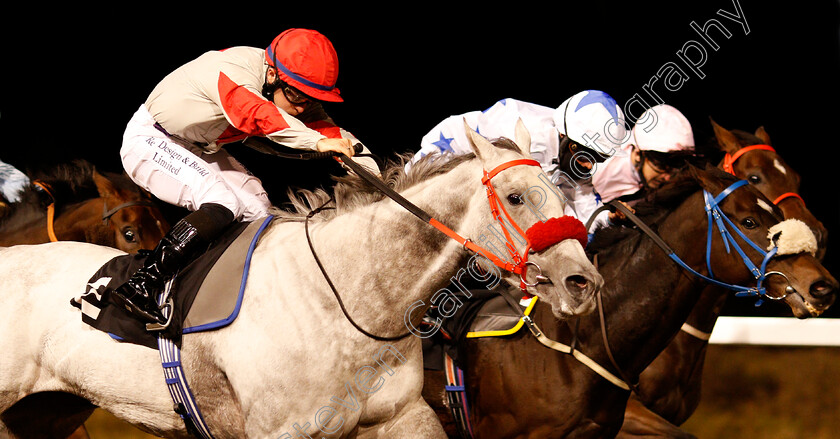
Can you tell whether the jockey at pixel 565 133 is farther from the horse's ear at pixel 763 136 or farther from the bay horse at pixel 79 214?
the bay horse at pixel 79 214

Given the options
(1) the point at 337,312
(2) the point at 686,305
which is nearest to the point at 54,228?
(1) the point at 337,312

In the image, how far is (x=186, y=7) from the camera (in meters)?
4.51

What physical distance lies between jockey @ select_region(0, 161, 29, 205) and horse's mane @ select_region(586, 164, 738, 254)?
2.74m

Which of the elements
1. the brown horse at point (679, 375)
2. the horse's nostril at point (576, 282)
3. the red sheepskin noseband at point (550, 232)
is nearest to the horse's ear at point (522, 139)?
the red sheepskin noseband at point (550, 232)

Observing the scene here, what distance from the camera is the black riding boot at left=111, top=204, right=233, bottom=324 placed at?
2.30 metres

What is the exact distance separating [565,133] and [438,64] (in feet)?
5.24

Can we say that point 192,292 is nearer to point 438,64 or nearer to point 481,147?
point 481,147

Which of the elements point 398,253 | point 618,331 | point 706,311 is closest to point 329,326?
point 398,253

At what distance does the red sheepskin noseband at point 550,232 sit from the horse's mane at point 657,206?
3.76 feet

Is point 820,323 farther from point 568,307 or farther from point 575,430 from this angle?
point 568,307

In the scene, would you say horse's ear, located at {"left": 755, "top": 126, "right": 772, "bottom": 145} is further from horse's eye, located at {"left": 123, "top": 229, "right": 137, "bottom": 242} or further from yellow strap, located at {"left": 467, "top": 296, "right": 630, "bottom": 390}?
horse's eye, located at {"left": 123, "top": 229, "right": 137, "bottom": 242}

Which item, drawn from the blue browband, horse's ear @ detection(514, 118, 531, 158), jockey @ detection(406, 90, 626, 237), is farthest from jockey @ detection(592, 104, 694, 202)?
horse's ear @ detection(514, 118, 531, 158)

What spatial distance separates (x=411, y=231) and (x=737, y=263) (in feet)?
4.46

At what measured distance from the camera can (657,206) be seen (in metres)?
3.11
